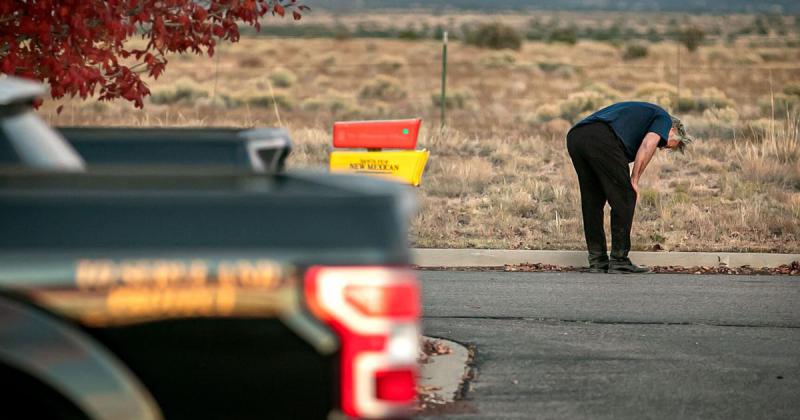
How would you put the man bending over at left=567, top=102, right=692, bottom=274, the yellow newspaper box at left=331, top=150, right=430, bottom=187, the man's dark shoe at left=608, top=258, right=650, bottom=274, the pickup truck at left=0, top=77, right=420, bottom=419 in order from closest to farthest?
the pickup truck at left=0, top=77, right=420, bottom=419 < the yellow newspaper box at left=331, top=150, right=430, bottom=187 < the man bending over at left=567, top=102, right=692, bottom=274 < the man's dark shoe at left=608, top=258, right=650, bottom=274

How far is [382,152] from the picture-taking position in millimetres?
9609

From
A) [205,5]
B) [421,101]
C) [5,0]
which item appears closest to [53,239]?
[5,0]

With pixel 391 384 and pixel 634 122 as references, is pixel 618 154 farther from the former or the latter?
pixel 391 384

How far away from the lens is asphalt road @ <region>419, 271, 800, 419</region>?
700cm

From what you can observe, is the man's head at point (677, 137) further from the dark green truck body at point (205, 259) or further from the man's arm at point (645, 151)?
the dark green truck body at point (205, 259)

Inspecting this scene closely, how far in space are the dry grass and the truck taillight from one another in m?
10.1

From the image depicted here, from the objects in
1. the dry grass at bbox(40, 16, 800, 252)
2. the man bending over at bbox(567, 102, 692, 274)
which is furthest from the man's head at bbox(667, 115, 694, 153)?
the dry grass at bbox(40, 16, 800, 252)

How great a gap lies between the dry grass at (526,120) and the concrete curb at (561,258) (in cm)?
83

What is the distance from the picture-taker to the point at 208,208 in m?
3.24

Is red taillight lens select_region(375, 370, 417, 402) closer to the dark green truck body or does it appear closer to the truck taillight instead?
the truck taillight

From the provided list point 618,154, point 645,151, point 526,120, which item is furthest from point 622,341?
point 526,120

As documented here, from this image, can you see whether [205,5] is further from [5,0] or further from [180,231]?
[180,231]

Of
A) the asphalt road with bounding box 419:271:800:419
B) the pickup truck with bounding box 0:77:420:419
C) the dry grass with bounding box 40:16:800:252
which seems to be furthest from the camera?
Answer: the dry grass with bounding box 40:16:800:252

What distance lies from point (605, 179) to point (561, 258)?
1.00 meters
